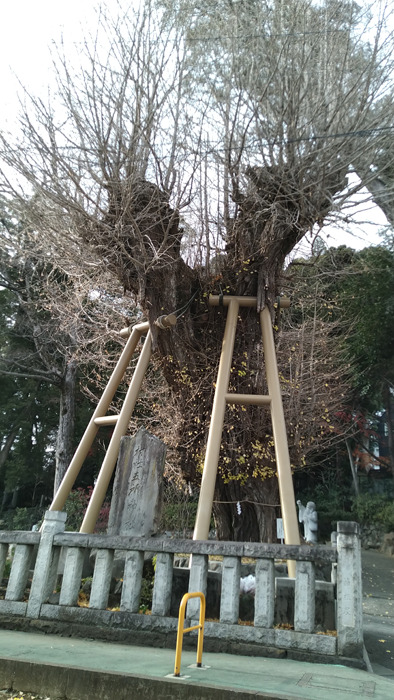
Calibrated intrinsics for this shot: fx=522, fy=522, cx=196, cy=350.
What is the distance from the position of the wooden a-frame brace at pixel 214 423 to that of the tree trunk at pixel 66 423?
1130 centimetres

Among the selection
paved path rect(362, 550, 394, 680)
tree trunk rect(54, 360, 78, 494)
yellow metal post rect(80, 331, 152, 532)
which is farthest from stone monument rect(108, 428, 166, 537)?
tree trunk rect(54, 360, 78, 494)

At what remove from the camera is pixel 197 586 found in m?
5.59

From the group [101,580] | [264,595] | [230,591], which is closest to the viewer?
[264,595]

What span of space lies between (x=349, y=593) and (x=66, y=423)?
1667cm

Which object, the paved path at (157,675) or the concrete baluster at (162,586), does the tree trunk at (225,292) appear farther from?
the paved path at (157,675)

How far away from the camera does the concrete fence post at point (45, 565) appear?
607 centimetres

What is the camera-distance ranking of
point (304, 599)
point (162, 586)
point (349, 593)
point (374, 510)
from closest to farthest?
point (349, 593) < point (304, 599) < point (162, 586) < point (374, 510)

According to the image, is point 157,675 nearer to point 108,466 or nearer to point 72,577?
point 72,577

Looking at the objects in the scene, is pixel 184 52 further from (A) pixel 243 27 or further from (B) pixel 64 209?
(B) pixel 64 209

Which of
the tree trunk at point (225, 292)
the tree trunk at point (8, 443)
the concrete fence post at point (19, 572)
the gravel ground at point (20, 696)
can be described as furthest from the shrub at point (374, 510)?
the gravel ground at point (20, 696)

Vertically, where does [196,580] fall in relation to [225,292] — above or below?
below

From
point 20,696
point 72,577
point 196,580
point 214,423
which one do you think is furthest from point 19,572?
point 214,423

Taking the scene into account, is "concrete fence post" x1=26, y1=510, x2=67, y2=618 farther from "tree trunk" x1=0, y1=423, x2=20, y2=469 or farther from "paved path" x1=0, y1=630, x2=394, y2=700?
"tree trunk" x1=0, y1=423, x2=20, y2=469

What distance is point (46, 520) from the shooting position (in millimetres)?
6426
